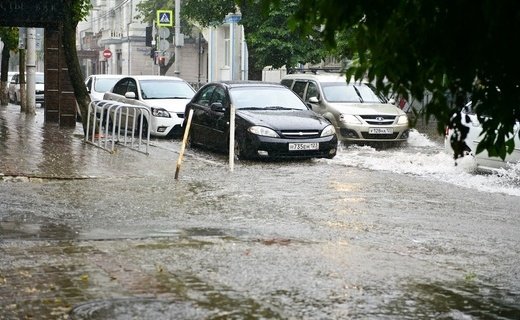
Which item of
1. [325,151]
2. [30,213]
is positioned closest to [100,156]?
[325,151]

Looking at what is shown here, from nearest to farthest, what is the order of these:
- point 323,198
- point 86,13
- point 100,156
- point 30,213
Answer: point 30,213
point 323,198
point 100,156
point 86,13

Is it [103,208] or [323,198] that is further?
[323,198]

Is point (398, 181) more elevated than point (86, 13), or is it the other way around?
point (86, 13)

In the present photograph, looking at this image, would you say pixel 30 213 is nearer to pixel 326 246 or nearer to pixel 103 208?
pixel 103 208

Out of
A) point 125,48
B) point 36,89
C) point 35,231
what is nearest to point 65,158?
point 35,231

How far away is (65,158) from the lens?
17.2 meters

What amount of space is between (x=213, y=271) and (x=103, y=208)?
4116 mm

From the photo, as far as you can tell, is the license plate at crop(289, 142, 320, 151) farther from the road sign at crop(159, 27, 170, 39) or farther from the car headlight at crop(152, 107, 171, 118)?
the road sign at crop(159, 27, 170, 39)

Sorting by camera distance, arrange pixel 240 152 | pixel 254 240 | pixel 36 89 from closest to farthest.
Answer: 1. pixel 254 240
2. pixel 240 152
3. pixel 36 89

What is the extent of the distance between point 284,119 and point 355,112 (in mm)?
4181

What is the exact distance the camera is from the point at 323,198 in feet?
42.7

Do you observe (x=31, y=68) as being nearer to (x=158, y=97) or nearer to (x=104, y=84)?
(x=104, y=84)

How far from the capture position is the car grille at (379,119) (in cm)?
2205

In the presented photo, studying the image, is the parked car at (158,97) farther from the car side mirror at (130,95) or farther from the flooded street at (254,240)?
the flooded street at (254,240)
